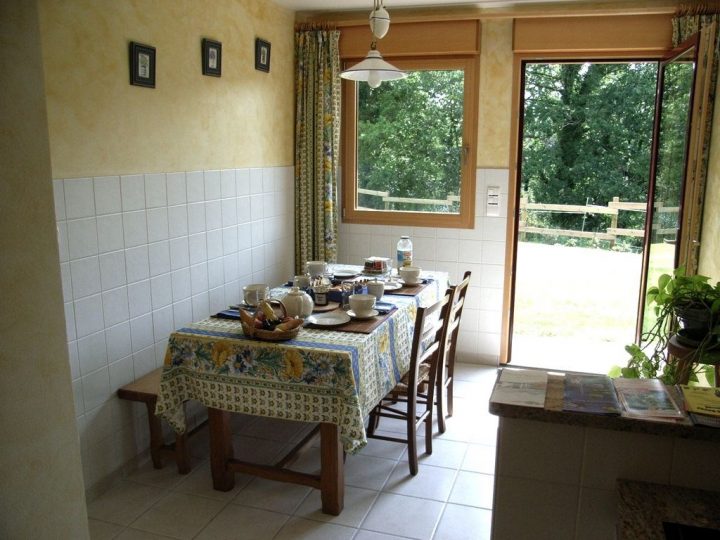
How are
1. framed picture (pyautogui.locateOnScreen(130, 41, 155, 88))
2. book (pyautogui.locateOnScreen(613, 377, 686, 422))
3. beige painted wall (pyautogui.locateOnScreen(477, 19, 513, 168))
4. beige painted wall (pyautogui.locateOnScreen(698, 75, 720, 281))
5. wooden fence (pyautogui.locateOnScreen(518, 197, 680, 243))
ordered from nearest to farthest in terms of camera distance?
book (pyautogui.locateOnScreen(613, 377, 686, 422)), framed picture (pyautogui.locateOnScreen(130, 41, 155, 88)), beige painted wall (pyautogui.locateOnScreen(698, 75, 720, 281)), beige painted wall (pyautogui.locateOnScreen(477, 19, 513, 168)), wooden fence (pyautogui.locateOnScreen(518, 197, 680, 243))

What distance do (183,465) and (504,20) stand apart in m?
3.44

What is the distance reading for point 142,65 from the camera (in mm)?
2979

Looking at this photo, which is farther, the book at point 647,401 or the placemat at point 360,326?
the placemat at point 360,326

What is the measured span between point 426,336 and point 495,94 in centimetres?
209

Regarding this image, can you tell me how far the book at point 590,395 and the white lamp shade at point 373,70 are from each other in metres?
1.93

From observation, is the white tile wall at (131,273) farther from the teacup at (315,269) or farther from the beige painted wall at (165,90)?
the teacup at (315,269)

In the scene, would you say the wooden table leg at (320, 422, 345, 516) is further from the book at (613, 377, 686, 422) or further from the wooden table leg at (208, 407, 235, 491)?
the book at (613, 377, 686, 422)

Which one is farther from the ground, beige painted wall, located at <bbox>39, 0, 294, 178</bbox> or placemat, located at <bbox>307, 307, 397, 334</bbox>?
beige painted wall, located at <bbox>39, 0, 294, 178</bbox>

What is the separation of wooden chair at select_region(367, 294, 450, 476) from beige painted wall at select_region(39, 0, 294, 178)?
157 centimetres

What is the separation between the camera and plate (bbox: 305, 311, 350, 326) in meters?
2.84

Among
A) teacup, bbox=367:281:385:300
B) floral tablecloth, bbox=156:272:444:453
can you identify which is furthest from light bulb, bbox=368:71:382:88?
floral tablecloth, bbox=156:272:444:453

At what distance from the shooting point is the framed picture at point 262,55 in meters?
4.02

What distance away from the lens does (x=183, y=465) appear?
3.05 m

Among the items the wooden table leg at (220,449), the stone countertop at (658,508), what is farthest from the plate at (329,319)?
the stone countertop at (658,508)
